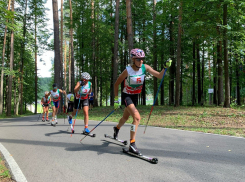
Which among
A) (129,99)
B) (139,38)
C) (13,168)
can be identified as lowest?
(13,168)

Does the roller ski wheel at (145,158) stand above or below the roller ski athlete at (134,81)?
below

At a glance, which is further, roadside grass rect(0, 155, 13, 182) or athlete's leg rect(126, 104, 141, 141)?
athlete's leg rect(126, 104, 141, 141)

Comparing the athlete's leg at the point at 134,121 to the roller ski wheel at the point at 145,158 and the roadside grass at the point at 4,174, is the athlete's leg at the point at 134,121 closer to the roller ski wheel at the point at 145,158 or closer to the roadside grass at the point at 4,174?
the roller ski wheel at the point at 145,158

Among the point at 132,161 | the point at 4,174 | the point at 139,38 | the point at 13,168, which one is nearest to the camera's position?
the point at 4,174

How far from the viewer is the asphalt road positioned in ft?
10.5

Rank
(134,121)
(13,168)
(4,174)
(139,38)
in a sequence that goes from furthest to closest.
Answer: (139,38)
(134,121)
(13,168)
(4,174)

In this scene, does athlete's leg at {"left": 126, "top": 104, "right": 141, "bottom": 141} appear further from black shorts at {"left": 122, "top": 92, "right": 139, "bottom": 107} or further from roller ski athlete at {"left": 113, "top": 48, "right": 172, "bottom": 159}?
black shorts at {"left": 122, "top": 92, "right": 139, "bottom": 107}

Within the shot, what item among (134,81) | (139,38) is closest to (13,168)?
(134,81)

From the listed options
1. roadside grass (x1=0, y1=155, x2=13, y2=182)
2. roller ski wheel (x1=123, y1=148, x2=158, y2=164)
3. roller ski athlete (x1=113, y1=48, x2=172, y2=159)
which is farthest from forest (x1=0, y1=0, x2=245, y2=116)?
roadside grass (x1=0, y1=155, x2=13, y2=182)

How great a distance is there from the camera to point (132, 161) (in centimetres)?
391

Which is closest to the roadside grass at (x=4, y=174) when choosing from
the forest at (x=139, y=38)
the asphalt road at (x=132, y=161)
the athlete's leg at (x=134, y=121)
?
the asphalt road at (x=132, y=161)

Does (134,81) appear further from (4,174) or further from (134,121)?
(4,174)

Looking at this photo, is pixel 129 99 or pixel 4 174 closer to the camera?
pixel 4 174

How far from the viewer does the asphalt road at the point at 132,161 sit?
3.20 metres
